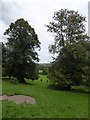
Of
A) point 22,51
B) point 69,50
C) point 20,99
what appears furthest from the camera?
point 22,51

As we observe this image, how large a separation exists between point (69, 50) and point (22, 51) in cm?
1261

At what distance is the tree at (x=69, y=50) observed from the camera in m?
34.4

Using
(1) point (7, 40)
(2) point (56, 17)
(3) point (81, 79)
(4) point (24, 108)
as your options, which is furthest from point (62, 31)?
(4) point (24, 108)

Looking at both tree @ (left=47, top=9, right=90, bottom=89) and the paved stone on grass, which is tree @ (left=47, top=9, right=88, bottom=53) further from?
the paved stone on grass

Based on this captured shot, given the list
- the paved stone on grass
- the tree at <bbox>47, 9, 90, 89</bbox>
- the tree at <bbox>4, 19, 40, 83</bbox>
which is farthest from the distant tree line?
the paved stone on grass

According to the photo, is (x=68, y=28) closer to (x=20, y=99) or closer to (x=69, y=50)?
(x=69, y=50)

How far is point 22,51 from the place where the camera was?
4431cm

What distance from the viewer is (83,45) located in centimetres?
3466

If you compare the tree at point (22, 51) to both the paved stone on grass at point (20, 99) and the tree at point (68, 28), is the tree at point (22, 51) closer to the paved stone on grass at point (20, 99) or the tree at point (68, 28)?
the tree at point (68, 28)

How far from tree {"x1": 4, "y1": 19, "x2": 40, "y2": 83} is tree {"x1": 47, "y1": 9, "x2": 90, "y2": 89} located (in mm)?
8033

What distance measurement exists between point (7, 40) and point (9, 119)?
106 ft

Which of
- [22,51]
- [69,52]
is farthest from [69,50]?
[22,51]

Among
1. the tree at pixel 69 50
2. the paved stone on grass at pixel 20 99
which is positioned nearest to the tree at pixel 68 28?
the tree at pixel 69 50

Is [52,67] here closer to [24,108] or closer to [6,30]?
[6,30]
